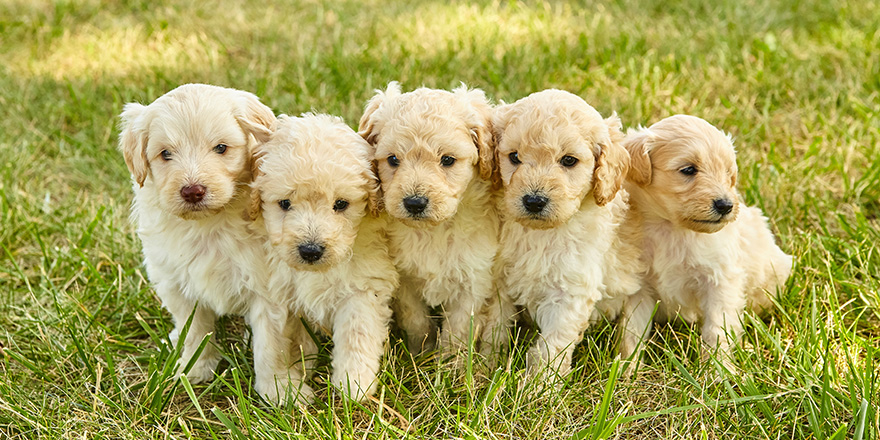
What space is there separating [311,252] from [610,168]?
137cm

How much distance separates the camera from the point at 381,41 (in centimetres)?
748

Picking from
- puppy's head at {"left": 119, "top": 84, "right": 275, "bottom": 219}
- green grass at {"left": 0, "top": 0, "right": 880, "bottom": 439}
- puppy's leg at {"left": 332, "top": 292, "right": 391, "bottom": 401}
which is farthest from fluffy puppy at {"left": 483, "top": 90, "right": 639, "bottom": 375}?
puppy's head at {"left": 119, "top": 84, "right": 275, "bottom": 219}

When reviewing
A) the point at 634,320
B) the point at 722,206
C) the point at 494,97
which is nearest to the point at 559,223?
the point at 722,206

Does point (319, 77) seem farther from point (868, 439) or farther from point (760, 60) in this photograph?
point (868, 439)

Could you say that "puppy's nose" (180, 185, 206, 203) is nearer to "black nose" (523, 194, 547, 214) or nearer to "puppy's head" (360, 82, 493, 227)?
"puppy's head" (360, 82, 493, 227)

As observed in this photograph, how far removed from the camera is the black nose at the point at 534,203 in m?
3.27

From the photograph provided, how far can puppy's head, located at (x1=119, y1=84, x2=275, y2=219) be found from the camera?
3270mm

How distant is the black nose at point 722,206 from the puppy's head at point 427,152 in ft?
3.46

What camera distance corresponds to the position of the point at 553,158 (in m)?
3.34

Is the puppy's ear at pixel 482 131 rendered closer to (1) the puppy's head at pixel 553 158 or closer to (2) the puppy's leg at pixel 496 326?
(1) the puppy's head at pixel 553 158

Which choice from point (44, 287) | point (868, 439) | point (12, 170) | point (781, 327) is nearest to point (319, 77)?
point (12, 170)

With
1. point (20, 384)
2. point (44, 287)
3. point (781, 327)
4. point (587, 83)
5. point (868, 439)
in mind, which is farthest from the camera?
point (587, 83)

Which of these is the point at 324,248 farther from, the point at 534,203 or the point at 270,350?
the point at 534,203

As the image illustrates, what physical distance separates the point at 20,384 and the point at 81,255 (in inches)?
39.5
